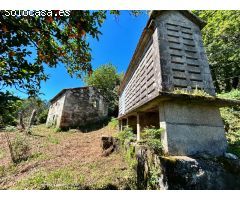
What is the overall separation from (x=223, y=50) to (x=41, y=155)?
545 inches

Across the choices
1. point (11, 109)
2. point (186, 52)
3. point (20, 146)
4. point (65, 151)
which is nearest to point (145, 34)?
point (186, 52)

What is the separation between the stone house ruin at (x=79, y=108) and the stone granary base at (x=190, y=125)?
1486 cm

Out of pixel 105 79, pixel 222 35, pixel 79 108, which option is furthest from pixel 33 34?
pixel 105 79

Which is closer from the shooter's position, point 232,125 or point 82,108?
point 232,125

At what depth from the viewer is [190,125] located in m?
5.14

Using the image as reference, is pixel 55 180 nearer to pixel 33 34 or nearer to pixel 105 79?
pixel 33 34

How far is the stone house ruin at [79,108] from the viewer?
61.3 ft

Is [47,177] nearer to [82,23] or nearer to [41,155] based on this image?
[41,155]

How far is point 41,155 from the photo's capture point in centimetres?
951

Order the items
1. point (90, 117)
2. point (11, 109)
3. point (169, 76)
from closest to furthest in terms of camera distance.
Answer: point (11, 109), point (169, 76), point (90, 117)

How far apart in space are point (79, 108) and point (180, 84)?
15.4 metres

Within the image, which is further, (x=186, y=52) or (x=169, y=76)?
(x=186, y=52)

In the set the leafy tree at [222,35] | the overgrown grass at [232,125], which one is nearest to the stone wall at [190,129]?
the overgrown grass at [232,125]

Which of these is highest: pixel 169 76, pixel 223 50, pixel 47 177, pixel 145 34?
pixel 223 50
